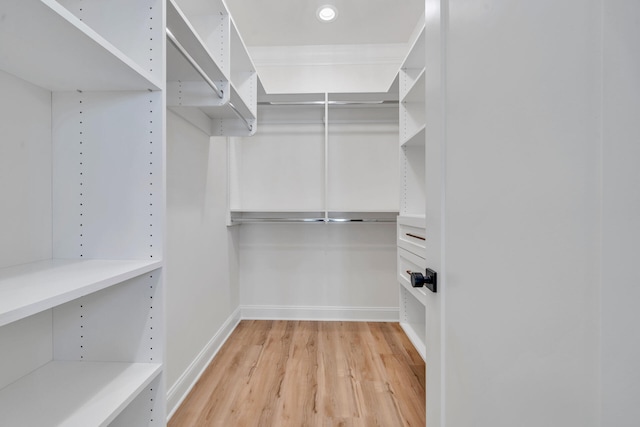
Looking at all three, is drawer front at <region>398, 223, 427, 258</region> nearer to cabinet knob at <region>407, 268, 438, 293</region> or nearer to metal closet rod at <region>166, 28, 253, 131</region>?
cabinet knob at <region>407, 268, 438, 293</region>

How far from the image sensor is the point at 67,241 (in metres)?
0.79

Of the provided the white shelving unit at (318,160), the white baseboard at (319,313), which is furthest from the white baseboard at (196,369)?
the white shelving unit at (318,160)

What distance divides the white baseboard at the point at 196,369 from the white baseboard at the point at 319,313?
0.30m

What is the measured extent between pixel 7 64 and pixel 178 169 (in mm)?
934

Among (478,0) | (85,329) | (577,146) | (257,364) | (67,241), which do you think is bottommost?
(257,364)

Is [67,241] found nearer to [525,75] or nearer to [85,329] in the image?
[85,329]

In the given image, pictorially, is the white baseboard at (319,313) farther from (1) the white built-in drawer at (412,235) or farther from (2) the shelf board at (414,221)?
(2) the shelf board at (414,221)

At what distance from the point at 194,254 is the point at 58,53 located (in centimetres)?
130

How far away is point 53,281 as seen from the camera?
0.60 meters

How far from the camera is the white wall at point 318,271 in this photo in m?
2.70

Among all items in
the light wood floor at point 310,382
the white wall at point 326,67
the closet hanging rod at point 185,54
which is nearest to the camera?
the closet hanging rod at point 185,54

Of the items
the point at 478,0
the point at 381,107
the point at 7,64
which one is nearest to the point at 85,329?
the point at 7,64

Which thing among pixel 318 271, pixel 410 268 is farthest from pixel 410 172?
pixel 318 271

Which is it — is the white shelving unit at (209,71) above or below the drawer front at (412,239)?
above
